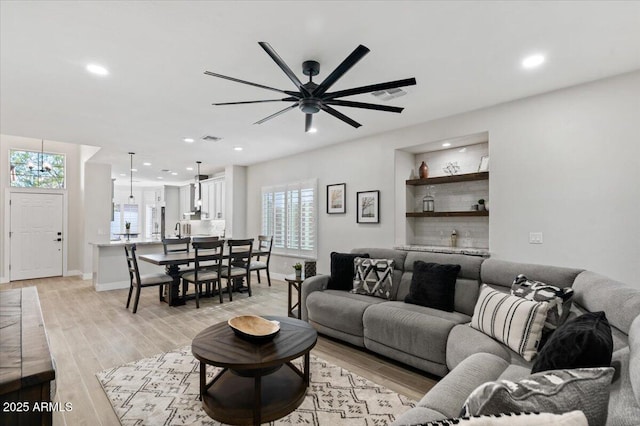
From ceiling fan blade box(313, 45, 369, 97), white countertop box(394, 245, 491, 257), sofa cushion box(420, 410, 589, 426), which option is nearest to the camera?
sofa cushion box(420, 410, 589, 426)

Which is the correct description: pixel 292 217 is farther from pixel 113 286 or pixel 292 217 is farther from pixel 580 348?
pixel 580 348

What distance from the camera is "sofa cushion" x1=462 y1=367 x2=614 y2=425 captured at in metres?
0.90

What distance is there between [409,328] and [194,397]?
1841 mm

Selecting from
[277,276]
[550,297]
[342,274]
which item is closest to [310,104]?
[342,274]

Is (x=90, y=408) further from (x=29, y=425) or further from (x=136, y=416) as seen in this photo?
(x=29, y=425)

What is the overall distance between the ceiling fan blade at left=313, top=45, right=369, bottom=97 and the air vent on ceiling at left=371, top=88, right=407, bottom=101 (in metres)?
1.14

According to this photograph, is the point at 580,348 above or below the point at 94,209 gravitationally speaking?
below

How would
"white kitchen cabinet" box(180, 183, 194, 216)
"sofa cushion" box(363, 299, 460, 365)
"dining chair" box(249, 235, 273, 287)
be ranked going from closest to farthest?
"sofa cushion" box(363, 299, 460, 365)
"dining chair" box(249, 235, 273, 287)
"white kitchen cabinet" box(180, 183, 194, 216)

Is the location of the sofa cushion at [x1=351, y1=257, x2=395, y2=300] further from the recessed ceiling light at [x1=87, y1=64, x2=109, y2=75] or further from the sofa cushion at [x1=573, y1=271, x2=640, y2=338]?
the recessed ceiling light at [x1=87, y1=64, x2=109, y2=75]

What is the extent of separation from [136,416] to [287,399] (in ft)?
3.43

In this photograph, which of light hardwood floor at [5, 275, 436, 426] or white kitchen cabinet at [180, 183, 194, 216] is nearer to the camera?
light hardwood floor at [5, 275, 436, 426]

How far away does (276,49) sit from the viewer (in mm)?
2590

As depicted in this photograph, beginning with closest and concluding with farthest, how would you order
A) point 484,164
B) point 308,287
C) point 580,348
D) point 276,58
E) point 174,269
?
point 580,348
point 276,58
point 308,287
point 484,164
point 174,269

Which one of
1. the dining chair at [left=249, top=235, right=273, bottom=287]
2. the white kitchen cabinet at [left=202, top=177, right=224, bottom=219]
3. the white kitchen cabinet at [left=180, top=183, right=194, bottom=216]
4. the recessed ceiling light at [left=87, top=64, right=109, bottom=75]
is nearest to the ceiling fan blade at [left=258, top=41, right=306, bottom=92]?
the recessed ceiling light at [left=87, top=64, right=109, bottom=75]
